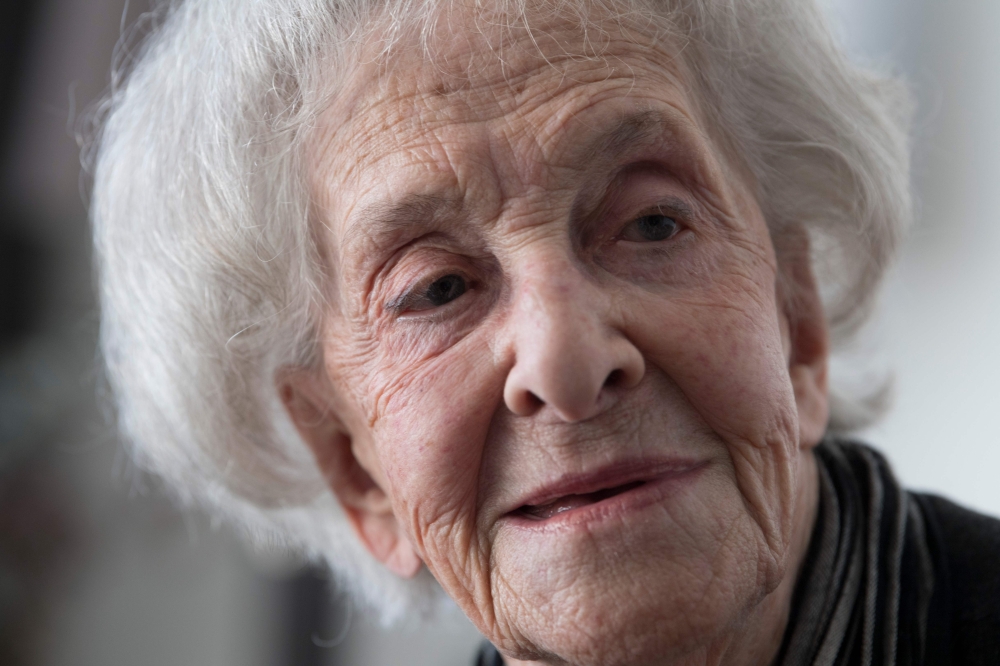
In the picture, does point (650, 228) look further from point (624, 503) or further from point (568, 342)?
point (624, 503)

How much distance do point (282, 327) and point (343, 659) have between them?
7.23ft

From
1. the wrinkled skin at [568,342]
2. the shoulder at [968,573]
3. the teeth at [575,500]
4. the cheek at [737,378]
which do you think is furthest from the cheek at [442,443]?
the shoulder at [968,573]

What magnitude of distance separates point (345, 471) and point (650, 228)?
75cm

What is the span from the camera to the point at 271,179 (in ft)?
4.36

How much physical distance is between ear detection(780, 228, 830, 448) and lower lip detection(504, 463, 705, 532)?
0.42 meters

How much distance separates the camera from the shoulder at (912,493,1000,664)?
1.24m

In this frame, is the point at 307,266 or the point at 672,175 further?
the point at 307,266

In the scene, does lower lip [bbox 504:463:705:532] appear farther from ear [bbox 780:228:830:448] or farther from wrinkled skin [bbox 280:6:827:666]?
ear [bbox 780:228:830:448]

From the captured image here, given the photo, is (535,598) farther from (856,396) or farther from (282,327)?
(856,396)

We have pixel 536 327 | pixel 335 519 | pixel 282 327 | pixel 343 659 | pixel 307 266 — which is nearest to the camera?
pixel 536 327

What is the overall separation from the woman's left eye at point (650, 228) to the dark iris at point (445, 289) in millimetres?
245

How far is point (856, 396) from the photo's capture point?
1.91 meters

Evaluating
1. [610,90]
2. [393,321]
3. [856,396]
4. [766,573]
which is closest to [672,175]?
[610,90]

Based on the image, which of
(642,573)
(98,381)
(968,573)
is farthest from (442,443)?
(98,381)
